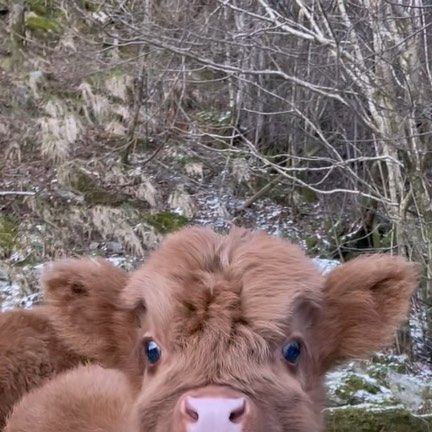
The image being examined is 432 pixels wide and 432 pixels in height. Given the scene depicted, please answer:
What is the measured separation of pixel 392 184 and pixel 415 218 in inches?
14.0

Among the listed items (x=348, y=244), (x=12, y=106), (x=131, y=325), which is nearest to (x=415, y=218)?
(x=348, y=244)

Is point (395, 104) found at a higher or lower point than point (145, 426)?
higher

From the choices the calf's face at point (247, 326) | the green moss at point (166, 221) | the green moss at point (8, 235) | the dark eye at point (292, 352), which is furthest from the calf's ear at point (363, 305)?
the green moss at point (166, 221)

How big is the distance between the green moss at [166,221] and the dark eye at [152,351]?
22.1 ft

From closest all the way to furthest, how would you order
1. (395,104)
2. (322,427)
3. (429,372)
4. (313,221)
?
1. (322,427)
2. (395,104)
3. (429,372)
4. (313,221)

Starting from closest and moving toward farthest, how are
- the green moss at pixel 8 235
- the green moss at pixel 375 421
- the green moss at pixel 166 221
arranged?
the green moss at pixel 375 421 → the green moss at pixel 8 235 → the green moss at pixel 166 221

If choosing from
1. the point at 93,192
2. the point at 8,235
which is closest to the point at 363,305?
the point at 8,235

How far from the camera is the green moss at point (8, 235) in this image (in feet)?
28.6

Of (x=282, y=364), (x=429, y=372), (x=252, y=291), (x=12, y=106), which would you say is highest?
(x=252, y=291)

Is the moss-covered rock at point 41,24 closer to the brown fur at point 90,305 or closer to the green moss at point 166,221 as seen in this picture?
the green moss at point 166,221

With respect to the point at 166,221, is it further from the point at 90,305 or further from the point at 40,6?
the point at 90,305

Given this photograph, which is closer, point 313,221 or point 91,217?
point 91,217

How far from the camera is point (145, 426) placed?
→ 237 centimetres

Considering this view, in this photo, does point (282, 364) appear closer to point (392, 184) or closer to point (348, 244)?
point (392, 184)
